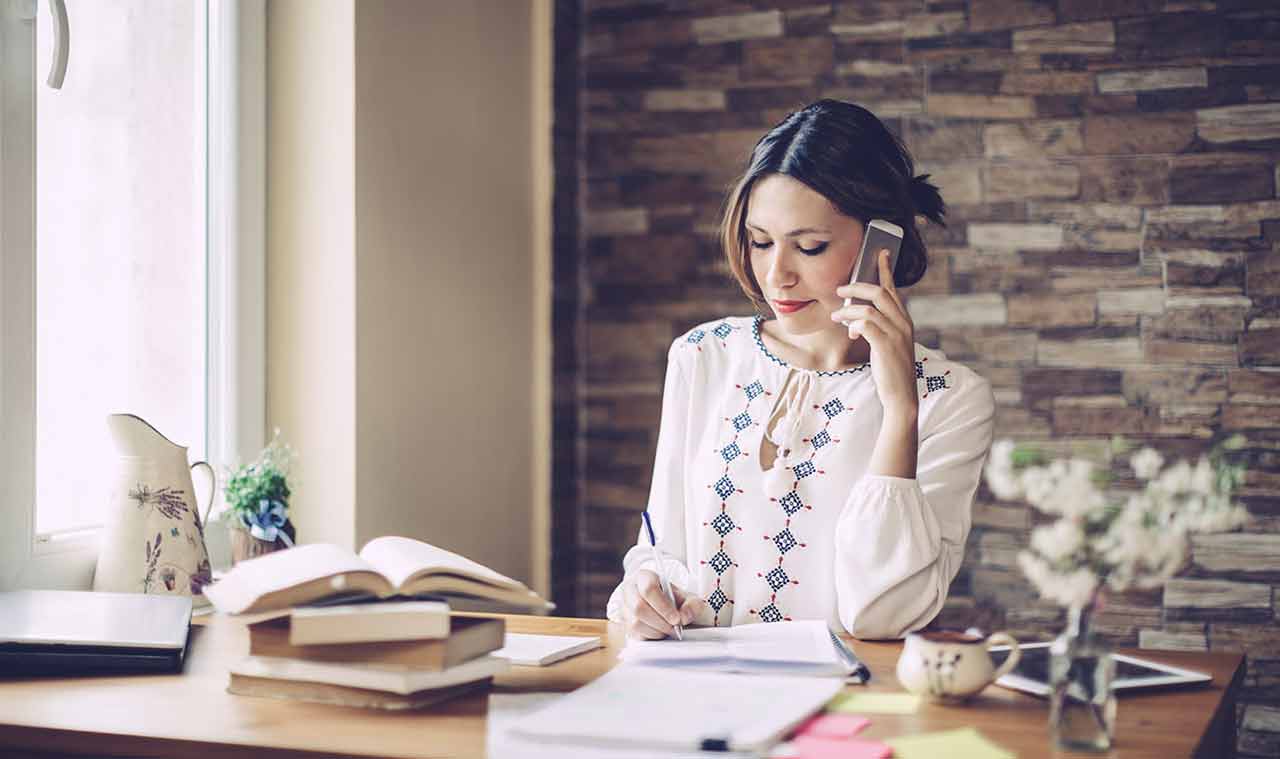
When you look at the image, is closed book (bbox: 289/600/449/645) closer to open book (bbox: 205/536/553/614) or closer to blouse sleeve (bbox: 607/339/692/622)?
open book (bbox: 205/536/553/614)

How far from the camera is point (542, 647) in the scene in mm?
1486

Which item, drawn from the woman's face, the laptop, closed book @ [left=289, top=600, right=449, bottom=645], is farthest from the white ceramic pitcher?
the woman's face

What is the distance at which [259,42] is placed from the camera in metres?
2.30

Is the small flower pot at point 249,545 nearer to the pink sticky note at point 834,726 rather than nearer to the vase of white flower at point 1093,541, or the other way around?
the pink sticky note at point 834,726

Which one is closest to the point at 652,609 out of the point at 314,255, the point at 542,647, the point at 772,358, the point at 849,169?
the point at 542,647

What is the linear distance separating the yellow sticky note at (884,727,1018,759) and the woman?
1.68 feet

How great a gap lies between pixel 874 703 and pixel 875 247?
2.52ft

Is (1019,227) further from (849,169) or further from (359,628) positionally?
(359,628)

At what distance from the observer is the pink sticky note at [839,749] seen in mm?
1052

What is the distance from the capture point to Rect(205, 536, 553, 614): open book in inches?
46.4

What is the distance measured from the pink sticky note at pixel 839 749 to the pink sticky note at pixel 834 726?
0.02 metres

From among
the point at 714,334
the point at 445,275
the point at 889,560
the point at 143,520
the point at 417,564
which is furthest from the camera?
the point at 445,275

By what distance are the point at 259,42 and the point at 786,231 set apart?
1.09 meters

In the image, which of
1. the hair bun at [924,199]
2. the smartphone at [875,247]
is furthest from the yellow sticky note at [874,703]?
the hair bun at [924,199]
